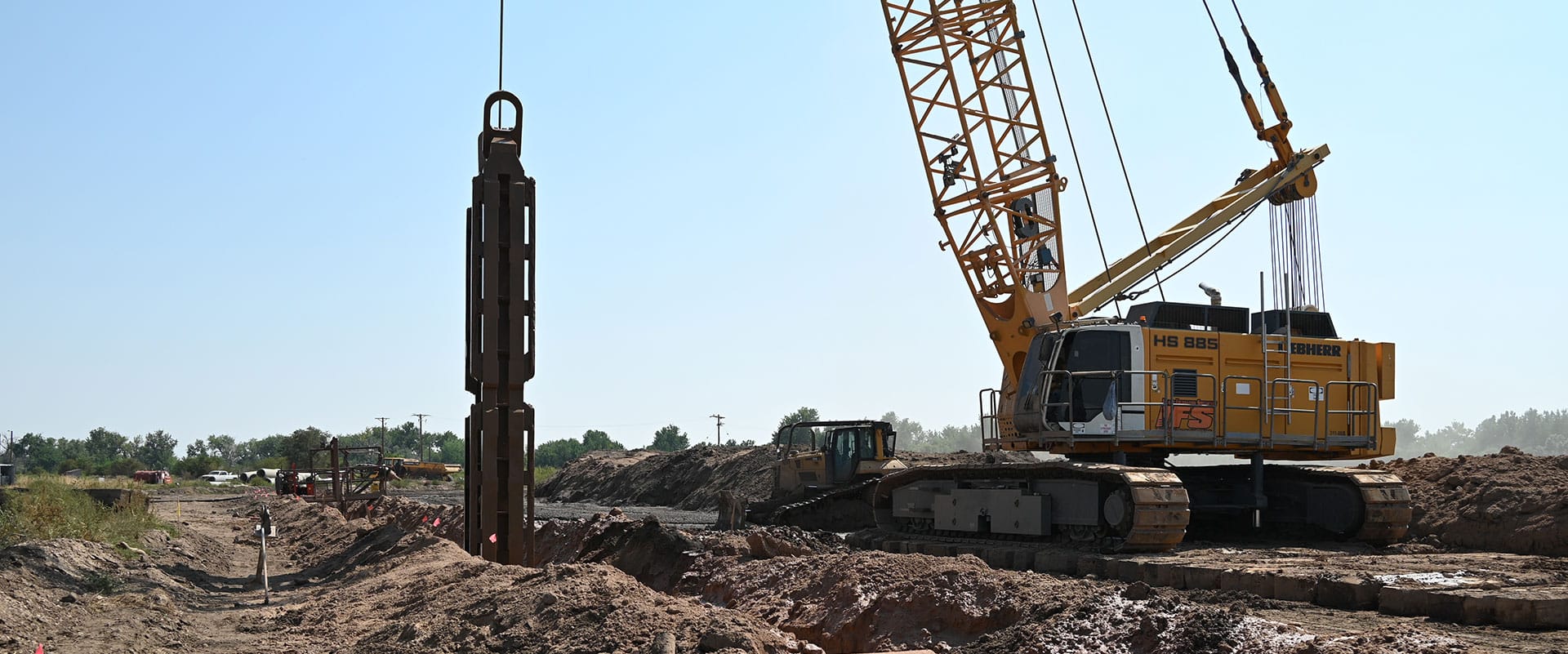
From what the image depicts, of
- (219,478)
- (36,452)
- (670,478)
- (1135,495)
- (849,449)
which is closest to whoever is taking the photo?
(1135,495)

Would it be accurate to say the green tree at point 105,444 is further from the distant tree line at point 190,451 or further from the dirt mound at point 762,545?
the dirt mound at point 762,545

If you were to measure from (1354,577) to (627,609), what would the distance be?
20.3 ft

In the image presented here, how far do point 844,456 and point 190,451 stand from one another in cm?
14770

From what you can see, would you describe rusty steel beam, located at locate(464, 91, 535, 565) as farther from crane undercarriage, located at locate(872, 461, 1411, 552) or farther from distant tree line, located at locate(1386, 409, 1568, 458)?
distant tree line, located at locate(1386, 409, 1568, 458)

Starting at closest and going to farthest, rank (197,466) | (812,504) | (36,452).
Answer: (812,504) → (197,466) → (36,452)

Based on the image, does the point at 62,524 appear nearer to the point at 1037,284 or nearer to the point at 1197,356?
the point at 1037,284

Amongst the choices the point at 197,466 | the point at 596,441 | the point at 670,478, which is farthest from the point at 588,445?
the point at 670,478

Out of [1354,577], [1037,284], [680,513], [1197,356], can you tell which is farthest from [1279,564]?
[680,513]

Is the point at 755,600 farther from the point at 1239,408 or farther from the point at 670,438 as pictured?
the point at 670,438

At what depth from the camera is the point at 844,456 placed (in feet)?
72.2

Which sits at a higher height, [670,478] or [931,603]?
[931,603]

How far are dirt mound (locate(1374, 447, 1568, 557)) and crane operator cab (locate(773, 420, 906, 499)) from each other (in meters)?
7.72

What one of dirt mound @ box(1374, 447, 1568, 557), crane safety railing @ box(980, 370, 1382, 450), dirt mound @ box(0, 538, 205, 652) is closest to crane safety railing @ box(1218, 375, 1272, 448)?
crane safety railing @ box(980, 370, 1382, 450)

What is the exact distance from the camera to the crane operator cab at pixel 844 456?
21.7 meters
